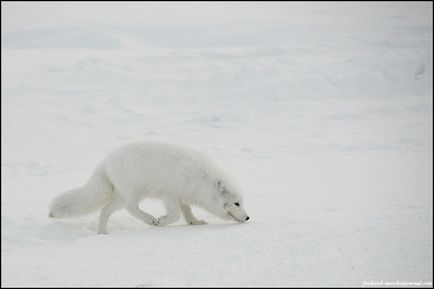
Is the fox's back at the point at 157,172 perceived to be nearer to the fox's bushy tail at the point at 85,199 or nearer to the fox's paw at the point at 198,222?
the fox's bushy tail at the point at 85,199

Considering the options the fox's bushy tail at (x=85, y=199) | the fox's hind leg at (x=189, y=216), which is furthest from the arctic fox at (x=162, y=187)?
the fox's hind leg at (x=189, y=216)

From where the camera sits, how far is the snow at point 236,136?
3.73m

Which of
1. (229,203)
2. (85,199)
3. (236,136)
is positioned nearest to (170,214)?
(229,203)

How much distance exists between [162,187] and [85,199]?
0.77m

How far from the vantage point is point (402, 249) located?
3.84 m

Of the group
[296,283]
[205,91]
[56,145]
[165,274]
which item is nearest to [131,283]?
[165,274]

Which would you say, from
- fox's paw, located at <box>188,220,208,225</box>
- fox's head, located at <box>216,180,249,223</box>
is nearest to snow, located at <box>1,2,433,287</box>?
fox's head, located at <box>216,180,249,223</box>

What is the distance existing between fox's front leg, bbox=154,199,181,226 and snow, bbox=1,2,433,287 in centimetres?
14

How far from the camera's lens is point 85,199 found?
5410 mm

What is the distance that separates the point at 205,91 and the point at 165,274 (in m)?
11.6

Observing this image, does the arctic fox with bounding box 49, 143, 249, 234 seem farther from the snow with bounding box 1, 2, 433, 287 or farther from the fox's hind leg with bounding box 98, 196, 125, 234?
the snow with bounding box 1, 2, 433, 287

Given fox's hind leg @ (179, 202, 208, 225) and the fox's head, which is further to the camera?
fox's hind leg @ (179, 202, 208, 225)

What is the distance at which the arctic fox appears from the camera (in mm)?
5266

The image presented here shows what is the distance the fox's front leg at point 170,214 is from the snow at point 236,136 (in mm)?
145
